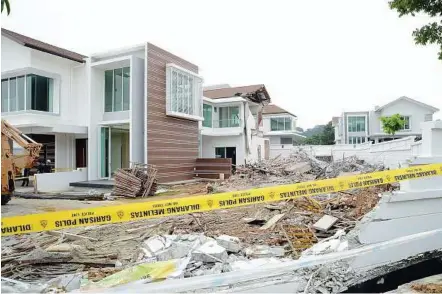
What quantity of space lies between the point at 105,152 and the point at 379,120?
40050 millimetres

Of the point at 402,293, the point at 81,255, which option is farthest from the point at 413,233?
the point at 81,255

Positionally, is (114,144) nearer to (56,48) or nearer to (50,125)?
(50,125)

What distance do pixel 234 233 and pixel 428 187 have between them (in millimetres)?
3313

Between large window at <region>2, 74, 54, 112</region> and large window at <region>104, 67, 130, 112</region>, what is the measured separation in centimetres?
274

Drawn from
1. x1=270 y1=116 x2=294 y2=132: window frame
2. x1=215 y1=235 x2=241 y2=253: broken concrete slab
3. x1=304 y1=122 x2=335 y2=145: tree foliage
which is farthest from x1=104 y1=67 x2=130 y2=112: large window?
x1=304 y1=122 x2=335 y2=145: tree foliage

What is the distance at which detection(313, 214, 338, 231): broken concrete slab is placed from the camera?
217 inches

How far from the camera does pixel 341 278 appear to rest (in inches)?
160

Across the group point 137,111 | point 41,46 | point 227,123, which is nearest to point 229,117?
point 227,123

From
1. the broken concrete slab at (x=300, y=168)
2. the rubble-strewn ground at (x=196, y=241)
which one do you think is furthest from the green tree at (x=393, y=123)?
the rubble-strewn ground at (x=196, y=241)

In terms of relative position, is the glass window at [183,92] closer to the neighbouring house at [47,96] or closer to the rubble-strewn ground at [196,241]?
the neighbouring house at [47,96]

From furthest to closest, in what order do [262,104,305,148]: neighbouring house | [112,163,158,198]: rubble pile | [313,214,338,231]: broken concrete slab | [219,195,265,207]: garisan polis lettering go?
[262,104,305,148]: neighbouring house < [112,163,158,198]: rubble pile < [313,214,338,231]: broken concrete slab < [219,195,265,207]: garisan polis lettering

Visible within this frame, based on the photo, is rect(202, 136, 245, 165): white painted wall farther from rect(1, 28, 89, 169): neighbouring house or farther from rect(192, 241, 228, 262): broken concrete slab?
rect(192, 241, 228, 262): broken concrete slab

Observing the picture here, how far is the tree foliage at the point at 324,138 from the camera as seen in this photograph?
61.2 m

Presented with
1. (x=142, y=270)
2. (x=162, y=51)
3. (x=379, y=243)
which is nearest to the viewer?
(x=142, y=270)
